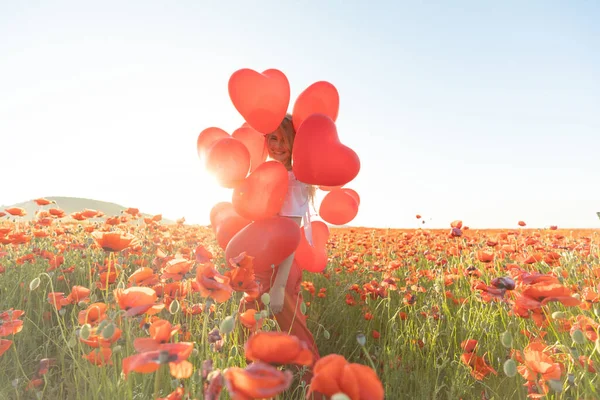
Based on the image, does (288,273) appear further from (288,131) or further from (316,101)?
(316,101)

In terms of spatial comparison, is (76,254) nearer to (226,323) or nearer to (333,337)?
(333,337)

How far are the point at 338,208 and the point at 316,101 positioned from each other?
2.47 ft

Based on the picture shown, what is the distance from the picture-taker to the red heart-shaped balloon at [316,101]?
2.29 meters

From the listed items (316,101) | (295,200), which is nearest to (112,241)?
(295,200)

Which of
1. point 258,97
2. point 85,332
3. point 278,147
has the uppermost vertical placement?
point 258,97

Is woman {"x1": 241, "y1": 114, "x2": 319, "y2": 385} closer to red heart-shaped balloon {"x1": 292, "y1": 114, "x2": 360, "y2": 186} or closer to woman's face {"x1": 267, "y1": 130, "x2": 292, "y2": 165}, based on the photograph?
woman's face {"x1": 267, "y1": 130, "x2": 292, "y2": 165}

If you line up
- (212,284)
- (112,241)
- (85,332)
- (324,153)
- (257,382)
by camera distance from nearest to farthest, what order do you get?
(257,382)
(85,332)
(212,284)
(112,241)
(324,153)

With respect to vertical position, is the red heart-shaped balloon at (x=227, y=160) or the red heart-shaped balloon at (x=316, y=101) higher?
the red heart-shaped balloon at (x=316, y=101)

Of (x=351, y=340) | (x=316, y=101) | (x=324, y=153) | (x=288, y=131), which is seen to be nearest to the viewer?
(x=324, y=153)

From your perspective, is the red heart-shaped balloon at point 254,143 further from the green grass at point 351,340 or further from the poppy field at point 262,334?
the green grass at point 351,340

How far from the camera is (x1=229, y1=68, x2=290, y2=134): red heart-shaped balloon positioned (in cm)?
217

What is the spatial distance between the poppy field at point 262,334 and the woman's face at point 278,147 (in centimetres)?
72

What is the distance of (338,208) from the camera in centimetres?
267

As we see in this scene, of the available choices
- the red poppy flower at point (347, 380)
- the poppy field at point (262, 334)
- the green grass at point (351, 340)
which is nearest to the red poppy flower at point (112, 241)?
the poppy field at point (262, 334)
